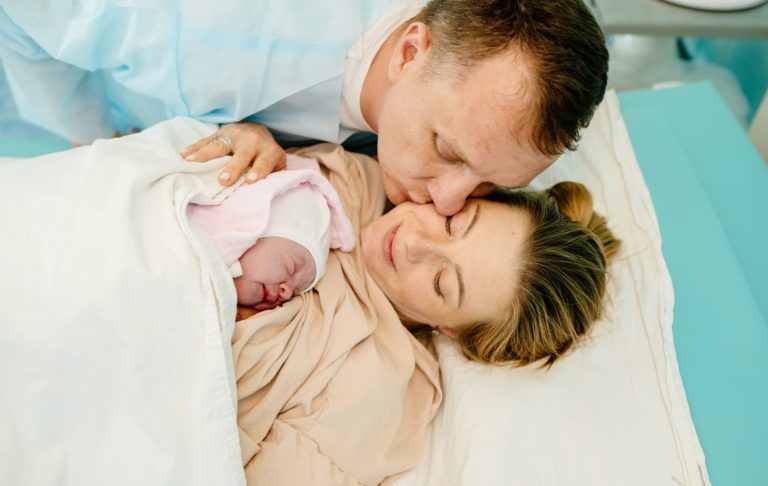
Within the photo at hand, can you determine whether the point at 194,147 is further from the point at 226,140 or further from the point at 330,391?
the point at 330,391

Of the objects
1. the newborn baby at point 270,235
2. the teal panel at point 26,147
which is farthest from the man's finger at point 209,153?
the teal panel at point 26,147

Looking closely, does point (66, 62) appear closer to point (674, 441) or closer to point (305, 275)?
point (305, 275)

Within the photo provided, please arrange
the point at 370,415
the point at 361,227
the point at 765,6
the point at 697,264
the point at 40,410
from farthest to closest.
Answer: the point at 765,6 < the point at 697,264 < the point at 361,227 < the point at 370,415 < the point at 40,410

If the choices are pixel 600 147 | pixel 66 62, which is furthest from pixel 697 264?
pixel 66 62

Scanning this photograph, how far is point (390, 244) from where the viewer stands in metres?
1.23

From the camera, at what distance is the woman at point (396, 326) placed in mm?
1071

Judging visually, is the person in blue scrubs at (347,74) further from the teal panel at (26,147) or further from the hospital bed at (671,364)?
the hospital bed at (671,364)

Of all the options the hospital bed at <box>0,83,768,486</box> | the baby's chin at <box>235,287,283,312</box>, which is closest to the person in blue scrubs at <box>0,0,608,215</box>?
the baby's chin at <box>235,287,283,312</box>

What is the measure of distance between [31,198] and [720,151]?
1.73 metres

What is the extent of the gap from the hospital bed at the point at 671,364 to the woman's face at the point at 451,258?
0.50 ft

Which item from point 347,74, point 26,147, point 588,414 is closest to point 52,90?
point 26,147

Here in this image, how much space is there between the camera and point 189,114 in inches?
55.3

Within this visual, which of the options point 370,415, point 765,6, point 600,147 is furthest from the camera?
point 765,6

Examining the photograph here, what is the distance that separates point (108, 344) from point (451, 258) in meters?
0.62
